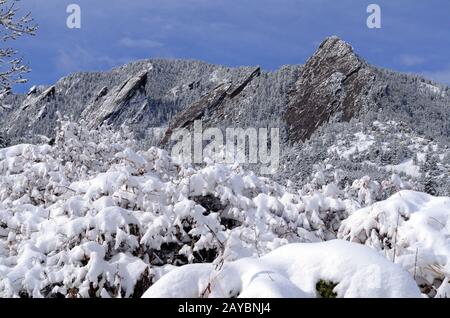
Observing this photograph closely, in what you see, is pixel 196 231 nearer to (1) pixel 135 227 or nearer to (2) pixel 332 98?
(1) pixel 135 227

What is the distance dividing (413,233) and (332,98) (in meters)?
181

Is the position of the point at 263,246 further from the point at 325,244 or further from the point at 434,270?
the point at 325,244

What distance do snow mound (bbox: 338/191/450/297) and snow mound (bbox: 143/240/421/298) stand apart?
1.13 m

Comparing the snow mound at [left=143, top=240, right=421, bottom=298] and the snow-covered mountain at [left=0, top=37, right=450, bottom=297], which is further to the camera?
the snow-covered mountain at [left=0, top=37, right=450, bottom=297]

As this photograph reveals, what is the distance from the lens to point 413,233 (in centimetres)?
447

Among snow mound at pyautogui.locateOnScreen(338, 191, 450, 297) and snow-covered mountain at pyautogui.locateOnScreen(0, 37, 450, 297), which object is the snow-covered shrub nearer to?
snow-covered mountain at pyautogui.locateOnScreen(0, 37, 450, 297)

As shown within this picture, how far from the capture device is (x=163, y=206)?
6078 mm

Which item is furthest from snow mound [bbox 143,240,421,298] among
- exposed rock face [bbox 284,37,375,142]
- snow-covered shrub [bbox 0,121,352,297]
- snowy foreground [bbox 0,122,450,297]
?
exposed rock face [bbox 284,37,375,142]

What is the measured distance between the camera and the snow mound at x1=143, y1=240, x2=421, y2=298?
265 cm

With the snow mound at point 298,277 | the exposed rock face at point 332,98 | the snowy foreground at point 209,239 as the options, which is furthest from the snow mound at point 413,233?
the exposed rock face at point 332,98

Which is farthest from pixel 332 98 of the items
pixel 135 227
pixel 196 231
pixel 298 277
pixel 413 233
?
pixel 298 277

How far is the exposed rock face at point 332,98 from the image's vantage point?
168 meters

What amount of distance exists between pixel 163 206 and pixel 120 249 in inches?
31.9

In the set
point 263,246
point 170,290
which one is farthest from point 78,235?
point 170,290
